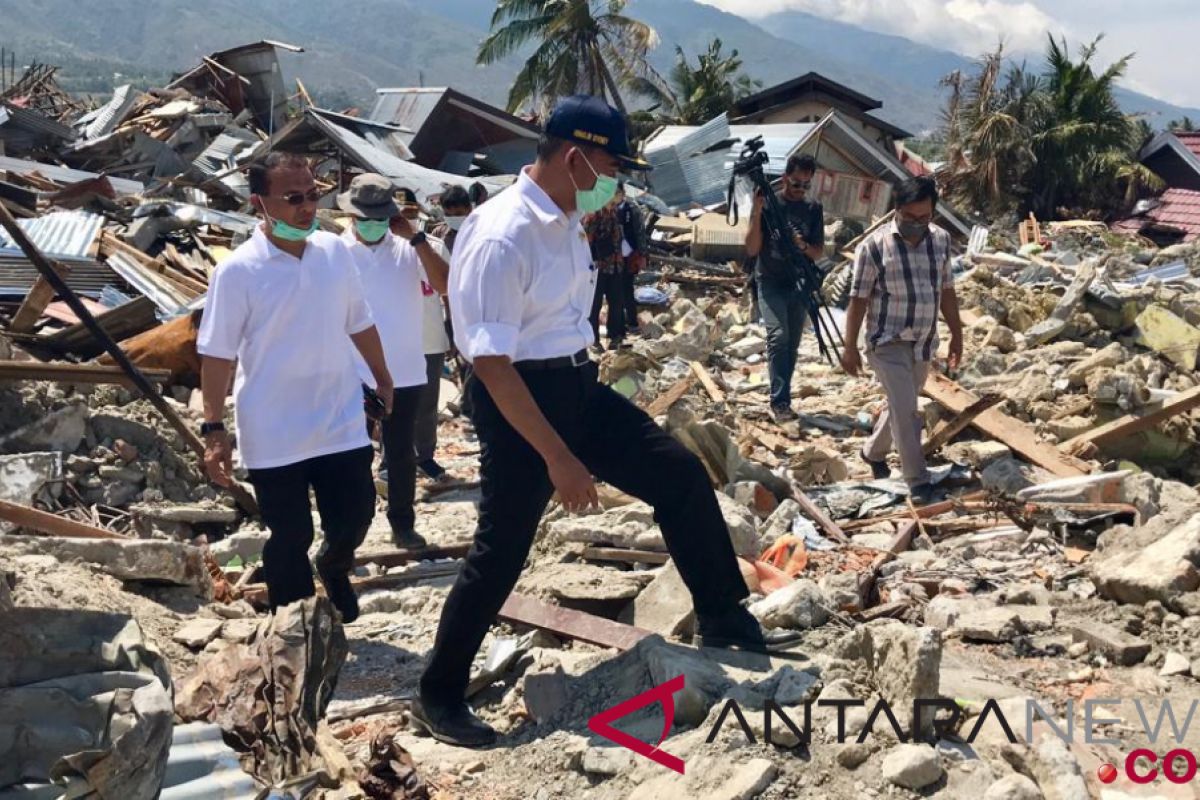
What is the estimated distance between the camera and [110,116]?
82.6 ft

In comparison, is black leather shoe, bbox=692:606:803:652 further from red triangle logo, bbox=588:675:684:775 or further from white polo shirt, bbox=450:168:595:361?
white polo shirt, bbox=450:168:595:361

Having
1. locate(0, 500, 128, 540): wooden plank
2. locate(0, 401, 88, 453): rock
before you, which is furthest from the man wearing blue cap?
locate(0, 401, 88, 453): rock

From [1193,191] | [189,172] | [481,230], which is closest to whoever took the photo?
[481,230]

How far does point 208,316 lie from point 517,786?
1.94 m

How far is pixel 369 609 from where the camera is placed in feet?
16.8

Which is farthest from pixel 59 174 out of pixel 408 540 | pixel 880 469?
pixel 880 469

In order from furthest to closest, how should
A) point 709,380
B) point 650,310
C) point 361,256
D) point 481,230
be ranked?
point 650,310 → point 709,380 → point 361,256 → point 481,230

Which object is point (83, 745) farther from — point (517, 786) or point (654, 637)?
point (654, 637)

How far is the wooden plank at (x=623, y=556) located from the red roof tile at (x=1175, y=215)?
31.8 metres

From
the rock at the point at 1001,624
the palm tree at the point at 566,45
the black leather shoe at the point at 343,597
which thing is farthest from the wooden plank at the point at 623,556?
the palm tree at the point at 566,45

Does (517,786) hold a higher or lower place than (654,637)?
lower

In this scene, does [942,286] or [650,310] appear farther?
[650,310]

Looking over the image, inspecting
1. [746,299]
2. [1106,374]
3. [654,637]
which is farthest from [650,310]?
[654,637]

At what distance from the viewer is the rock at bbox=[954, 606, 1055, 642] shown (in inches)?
167
